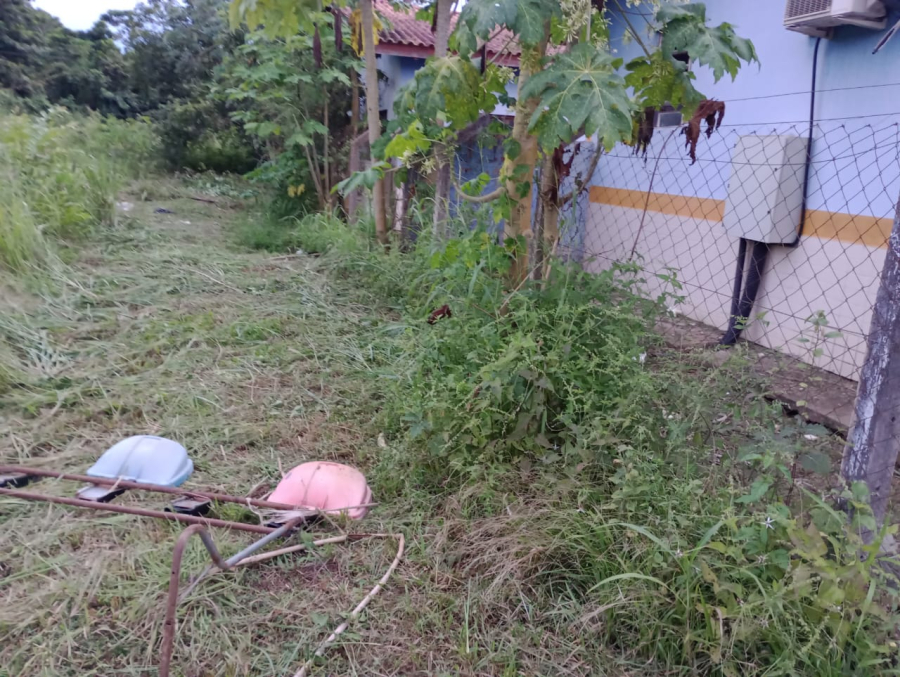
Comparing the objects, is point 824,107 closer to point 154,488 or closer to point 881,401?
point 881,401

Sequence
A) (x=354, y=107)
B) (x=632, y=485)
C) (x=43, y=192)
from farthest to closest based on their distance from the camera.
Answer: (x=354, y=107) → (x=43, y=192) → (x=632, y=485)

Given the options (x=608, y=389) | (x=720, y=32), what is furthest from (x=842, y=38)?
(x=608, y=389)

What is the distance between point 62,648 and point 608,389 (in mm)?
1853

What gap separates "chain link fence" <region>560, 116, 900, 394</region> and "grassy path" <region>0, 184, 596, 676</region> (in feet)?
4.99

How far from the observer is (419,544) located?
6.92ft

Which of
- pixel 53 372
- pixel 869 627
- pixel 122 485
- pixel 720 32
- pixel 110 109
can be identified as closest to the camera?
pixel 869 627

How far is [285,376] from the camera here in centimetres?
340

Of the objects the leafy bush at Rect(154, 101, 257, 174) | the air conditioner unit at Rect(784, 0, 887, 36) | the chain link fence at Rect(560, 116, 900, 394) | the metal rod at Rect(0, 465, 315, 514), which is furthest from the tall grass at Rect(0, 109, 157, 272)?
the air conditioner unit at Rect(784, 0, 887, 36)

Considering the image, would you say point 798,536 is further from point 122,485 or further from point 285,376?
point 285,376

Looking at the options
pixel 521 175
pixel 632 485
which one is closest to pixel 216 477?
pixel 632 485

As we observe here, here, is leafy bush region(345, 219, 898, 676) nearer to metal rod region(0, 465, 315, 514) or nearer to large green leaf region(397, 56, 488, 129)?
metal rod region(0, 465, 315, 514)

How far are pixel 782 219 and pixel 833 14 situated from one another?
1.29 m

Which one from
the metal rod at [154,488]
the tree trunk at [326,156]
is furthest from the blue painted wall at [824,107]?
the tree trunk at [326,156]

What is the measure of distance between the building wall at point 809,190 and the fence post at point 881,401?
1284 millimetres
